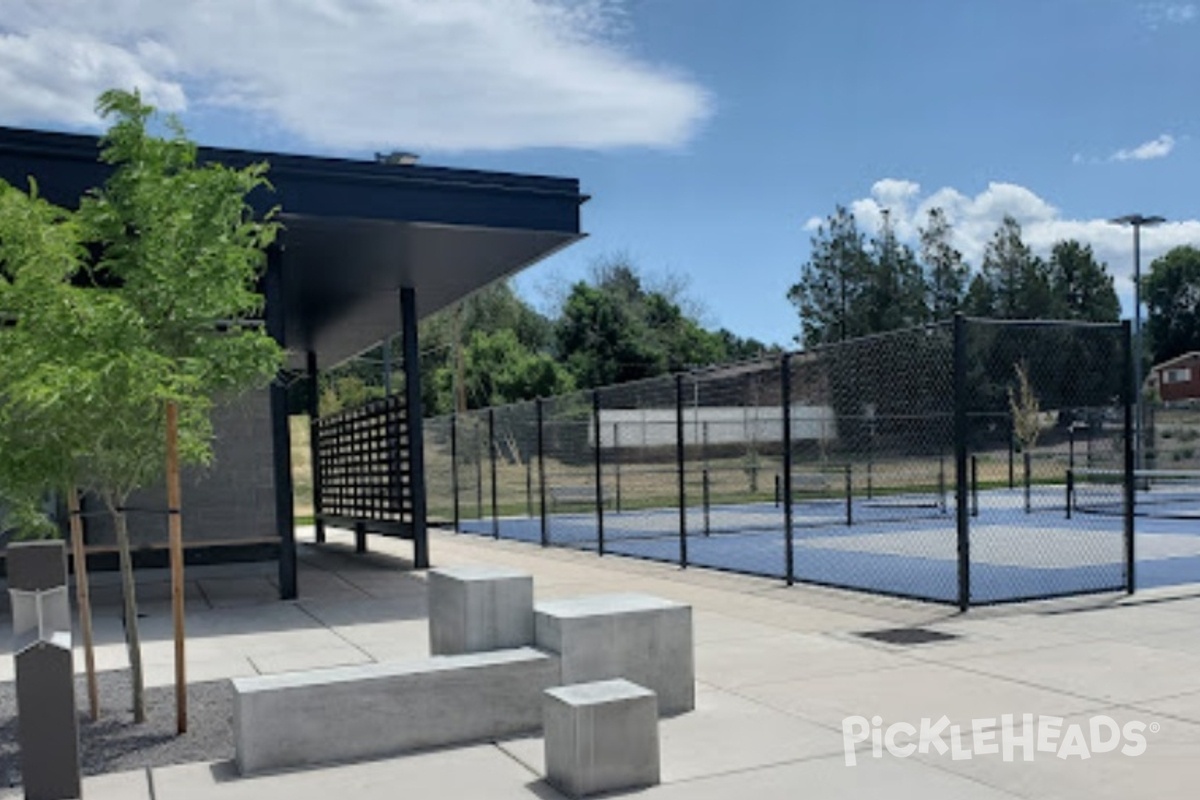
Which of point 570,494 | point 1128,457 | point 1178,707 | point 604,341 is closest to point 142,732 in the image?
point 1178,707

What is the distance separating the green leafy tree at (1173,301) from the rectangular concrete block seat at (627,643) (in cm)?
9919

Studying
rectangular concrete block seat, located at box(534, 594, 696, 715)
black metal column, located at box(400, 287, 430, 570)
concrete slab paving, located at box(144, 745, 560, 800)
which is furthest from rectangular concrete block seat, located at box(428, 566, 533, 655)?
black metal column, located at box(400, 287, 430, 570)

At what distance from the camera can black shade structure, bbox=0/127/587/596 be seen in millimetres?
10297

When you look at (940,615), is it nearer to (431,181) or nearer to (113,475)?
(431,181)

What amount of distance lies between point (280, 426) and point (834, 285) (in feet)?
165

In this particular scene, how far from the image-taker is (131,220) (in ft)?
22.3

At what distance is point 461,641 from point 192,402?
2113 mm

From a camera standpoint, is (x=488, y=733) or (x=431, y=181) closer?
(x=488, y=733)

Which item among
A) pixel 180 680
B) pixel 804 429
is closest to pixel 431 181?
pixel 180 680

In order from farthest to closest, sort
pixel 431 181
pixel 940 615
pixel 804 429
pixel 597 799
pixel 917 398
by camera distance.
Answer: pixel 917 398
pixel 804 429
pixel 431 181
pixel 940 615
pixel 597 799

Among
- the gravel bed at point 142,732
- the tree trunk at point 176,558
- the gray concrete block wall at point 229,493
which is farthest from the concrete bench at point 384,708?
the gray concrete block wall at point 229,493

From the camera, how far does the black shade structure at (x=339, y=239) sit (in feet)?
33.8

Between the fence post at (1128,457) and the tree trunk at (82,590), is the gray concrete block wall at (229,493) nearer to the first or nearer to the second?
the tree trunk at (82,590)

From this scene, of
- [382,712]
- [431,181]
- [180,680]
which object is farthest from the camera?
[431,181]
